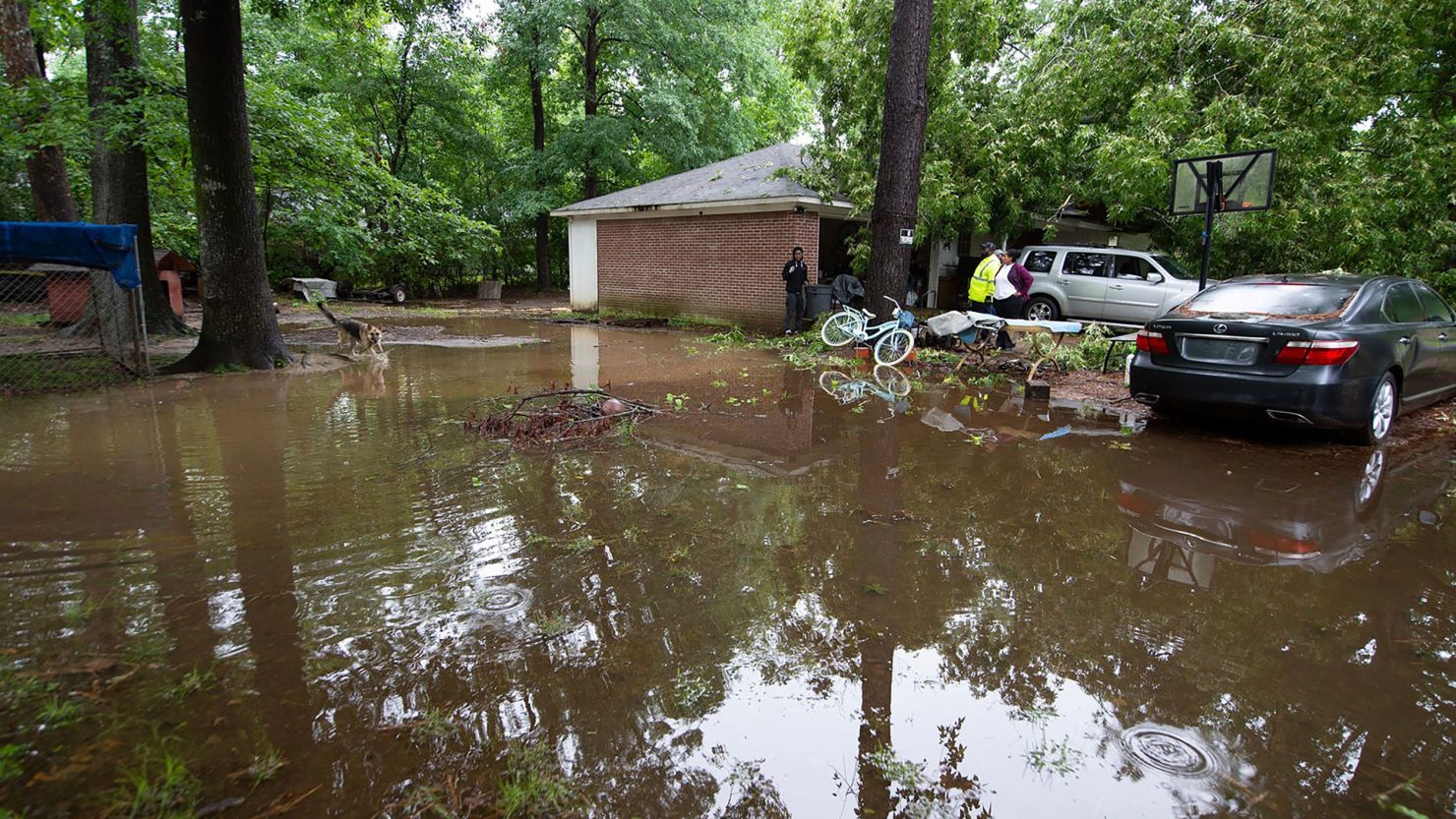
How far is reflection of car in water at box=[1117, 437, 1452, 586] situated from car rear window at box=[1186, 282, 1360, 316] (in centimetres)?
120

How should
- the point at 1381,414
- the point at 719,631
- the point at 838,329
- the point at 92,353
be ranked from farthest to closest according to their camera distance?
the point at 838,329 → the point at 92,353 → the point at 1381,414 → the point at 719,631

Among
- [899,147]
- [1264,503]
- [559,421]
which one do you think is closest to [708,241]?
[899,147]

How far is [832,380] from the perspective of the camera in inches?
379

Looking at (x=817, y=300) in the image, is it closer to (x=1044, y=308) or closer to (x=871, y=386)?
(x=1044, y=308)

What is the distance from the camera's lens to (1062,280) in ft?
47.1

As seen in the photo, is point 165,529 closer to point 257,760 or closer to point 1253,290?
point 257,760

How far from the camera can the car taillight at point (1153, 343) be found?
20.8 feet

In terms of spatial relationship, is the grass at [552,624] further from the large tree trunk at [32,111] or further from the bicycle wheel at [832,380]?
the large tree trunk at [32,111]

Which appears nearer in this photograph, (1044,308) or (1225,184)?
(1225,184)

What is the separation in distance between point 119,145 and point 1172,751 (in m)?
13.8

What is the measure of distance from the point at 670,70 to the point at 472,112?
8.17m

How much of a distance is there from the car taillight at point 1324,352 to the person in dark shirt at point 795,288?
9.11 meters

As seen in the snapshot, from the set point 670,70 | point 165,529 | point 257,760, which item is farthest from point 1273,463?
point 670,70

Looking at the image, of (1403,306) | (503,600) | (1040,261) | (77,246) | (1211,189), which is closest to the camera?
(503,600)
